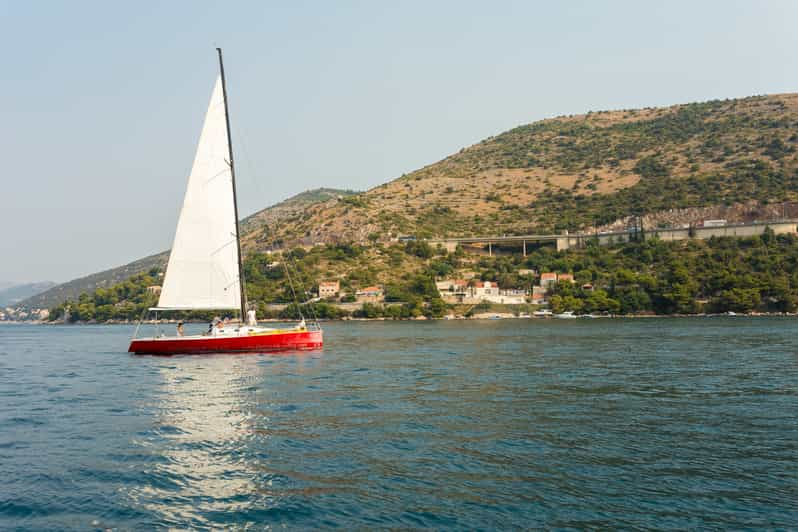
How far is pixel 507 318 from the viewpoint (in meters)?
94.4

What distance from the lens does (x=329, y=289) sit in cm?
10781

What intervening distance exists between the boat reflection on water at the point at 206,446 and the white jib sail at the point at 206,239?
7292 mm

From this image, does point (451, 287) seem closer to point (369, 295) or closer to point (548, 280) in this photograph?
point (369, 295)

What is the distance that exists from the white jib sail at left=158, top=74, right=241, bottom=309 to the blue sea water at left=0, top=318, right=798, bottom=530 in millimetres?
6736

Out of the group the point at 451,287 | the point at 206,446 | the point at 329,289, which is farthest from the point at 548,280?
the point at 206,446

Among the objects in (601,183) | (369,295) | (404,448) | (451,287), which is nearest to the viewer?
(404,448)

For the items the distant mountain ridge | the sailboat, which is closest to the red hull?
the sailboat

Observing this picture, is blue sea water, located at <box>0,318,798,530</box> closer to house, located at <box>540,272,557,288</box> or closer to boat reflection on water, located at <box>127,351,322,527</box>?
boat reflection on water, located at <box>127,351,322,527</box>

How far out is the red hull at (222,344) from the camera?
3391 cm

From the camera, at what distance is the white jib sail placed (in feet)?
115

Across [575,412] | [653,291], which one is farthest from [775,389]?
[653,291]

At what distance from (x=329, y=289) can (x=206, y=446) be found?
92.5 meters

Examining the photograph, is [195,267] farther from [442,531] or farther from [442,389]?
[442,531]

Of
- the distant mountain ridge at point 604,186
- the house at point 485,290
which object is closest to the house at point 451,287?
the house at point 485,290
